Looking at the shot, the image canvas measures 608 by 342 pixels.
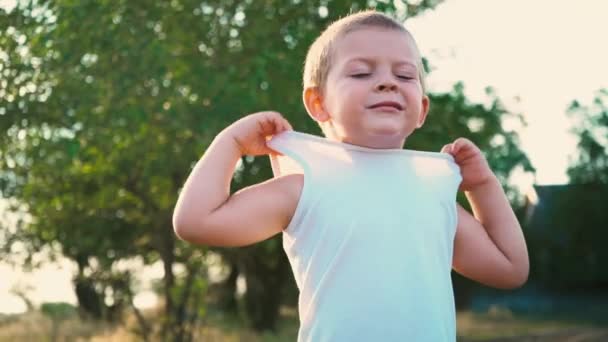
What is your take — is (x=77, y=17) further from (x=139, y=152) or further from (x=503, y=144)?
(x=503, y=144)

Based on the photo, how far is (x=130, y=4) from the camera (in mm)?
11203

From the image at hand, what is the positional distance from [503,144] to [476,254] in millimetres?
12924

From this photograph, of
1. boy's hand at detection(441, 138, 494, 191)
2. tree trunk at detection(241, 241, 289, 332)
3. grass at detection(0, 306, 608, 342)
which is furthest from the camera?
tree trunk at detection(241, 241, 289, 332)

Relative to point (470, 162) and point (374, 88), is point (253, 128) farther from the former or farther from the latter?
point (470, 162)

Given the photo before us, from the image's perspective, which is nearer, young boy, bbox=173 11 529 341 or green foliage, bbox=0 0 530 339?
young boy, bbox=173 11 529 341

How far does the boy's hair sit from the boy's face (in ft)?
0.06

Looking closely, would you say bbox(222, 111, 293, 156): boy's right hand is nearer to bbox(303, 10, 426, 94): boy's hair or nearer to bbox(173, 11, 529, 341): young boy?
bbox(173, 11, 529, 341): young boy

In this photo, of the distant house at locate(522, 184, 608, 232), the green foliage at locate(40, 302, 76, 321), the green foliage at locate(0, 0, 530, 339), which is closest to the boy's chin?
the green foliage at locate(0, 0, 530, 339)

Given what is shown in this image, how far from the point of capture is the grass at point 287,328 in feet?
55.0

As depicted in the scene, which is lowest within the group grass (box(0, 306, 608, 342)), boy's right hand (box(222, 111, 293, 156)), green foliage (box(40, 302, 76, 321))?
grass (box(0, 306, 608, 342))

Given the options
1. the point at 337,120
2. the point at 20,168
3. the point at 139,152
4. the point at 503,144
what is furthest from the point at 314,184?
the point at 503,144

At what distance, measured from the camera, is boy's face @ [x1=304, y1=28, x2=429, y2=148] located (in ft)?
8.25

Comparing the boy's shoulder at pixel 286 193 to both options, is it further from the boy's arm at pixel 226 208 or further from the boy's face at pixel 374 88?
the boy's face at pixel 374 88

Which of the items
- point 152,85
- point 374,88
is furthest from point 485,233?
point 152,85
